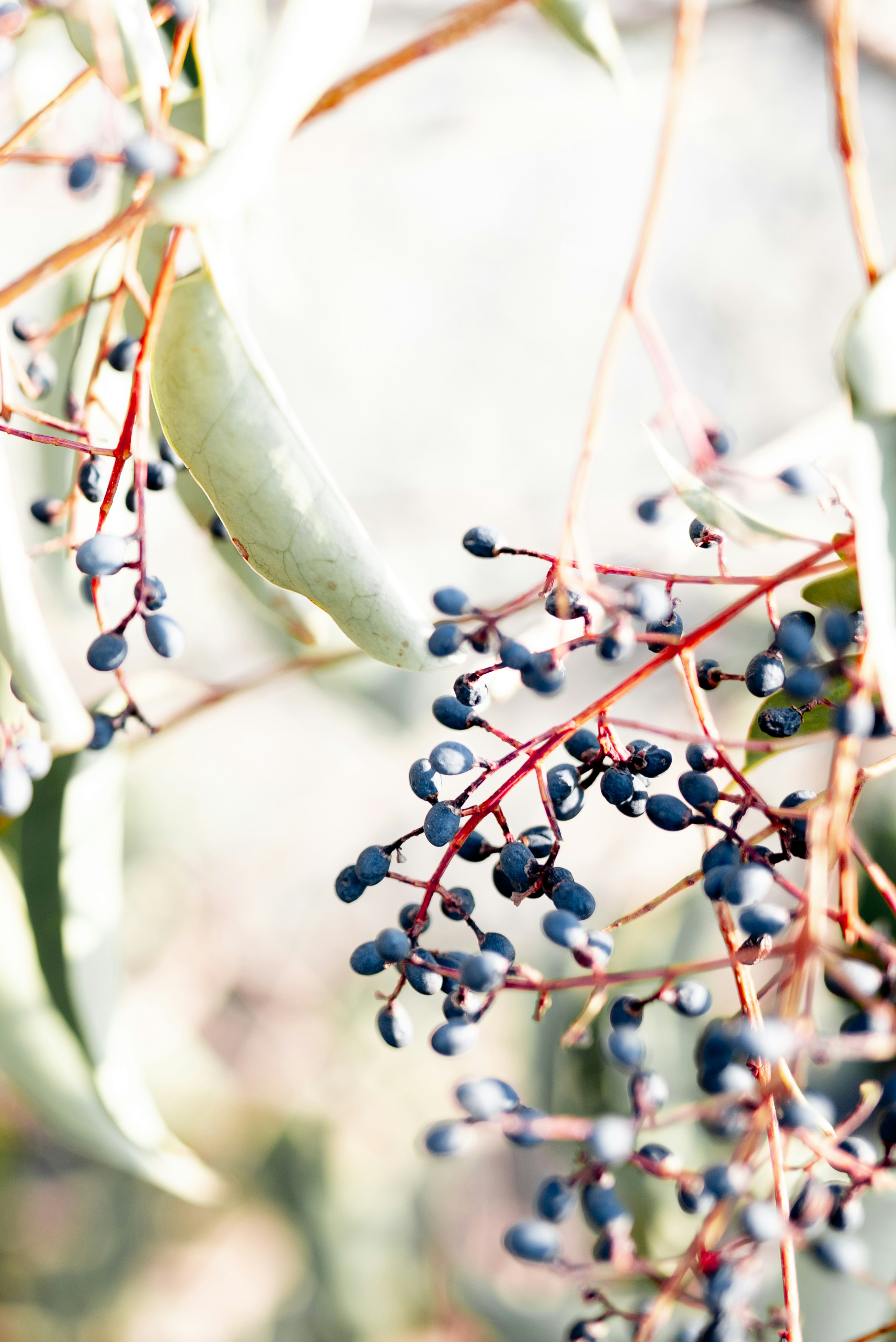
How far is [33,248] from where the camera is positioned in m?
1.98

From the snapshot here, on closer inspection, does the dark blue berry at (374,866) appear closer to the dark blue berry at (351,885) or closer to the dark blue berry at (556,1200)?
the dark blue berry at (351,885)

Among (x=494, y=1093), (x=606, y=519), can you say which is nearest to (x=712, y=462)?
(x=494, y=1093)

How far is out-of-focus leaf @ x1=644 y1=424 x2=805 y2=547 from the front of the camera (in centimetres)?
44

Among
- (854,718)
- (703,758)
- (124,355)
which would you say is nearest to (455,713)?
(703,758)

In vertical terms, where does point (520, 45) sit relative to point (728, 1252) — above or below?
above

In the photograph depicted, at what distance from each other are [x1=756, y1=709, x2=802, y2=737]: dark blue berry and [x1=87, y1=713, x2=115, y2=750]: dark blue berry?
464 mm

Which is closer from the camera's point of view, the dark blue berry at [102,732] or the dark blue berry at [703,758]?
the dark blue berry at [703,758]

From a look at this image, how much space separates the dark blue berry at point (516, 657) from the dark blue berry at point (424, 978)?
18 centimetres

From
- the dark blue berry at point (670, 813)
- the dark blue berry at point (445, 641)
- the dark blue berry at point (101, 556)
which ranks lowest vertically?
the dark blue berry at point (670, 813)

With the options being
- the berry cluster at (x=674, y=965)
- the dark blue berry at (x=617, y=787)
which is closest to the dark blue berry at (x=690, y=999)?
the berry cluster at (x=674, y=965)

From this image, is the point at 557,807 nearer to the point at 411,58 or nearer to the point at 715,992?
the point at 411,58

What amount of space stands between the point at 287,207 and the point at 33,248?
539 mm

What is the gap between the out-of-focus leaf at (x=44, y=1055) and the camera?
0.78 m

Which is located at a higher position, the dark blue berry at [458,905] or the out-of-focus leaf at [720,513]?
the out-of-focus leaf at [720,513]
